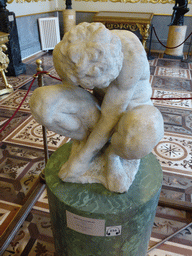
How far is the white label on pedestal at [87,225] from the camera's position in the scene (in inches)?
43.8

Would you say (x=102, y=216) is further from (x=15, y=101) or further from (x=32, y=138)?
(x=15, y=101)

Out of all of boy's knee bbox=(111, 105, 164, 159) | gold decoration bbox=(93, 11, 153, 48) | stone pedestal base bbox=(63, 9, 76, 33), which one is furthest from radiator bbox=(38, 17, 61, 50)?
boy's knee bbox=(111, 105, 164, 159)

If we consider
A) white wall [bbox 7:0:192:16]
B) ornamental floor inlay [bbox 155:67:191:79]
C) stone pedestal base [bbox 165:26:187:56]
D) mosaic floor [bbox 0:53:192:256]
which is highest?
white wall [bbox 7:0:192:16]

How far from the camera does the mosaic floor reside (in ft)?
5.48

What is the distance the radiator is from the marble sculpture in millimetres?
5538

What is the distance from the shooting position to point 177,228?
177 cm

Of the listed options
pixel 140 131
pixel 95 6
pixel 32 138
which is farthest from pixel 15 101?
pixel 95 6

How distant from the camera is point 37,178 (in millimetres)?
2172

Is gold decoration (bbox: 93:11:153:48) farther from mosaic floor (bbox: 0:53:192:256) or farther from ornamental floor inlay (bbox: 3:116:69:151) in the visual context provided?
ornamental floor inlay (bbox: 3:116:69:151)

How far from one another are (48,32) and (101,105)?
5852 mm

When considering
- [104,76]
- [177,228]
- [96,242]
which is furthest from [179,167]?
[104,76]

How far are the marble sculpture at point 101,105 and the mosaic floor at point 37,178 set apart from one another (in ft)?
2.41

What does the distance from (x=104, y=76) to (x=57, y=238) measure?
98cm

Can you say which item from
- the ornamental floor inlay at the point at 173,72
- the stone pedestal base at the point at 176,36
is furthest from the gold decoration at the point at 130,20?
the ornamental floor inlay at the point at 173,72
